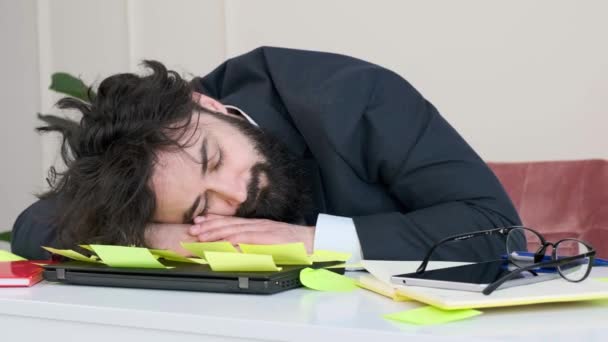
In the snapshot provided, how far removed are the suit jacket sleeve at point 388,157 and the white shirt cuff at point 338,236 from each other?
0.02m

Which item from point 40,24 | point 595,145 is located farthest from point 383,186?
point 40,24

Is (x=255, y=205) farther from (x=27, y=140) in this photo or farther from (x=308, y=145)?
(x=27, y=140)

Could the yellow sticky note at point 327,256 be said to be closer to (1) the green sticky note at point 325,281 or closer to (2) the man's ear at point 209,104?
(1) the green sticky note at point 325,281

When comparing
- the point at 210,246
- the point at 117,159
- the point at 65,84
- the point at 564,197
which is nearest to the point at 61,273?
the point at 210,246

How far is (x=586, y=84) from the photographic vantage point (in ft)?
7.80

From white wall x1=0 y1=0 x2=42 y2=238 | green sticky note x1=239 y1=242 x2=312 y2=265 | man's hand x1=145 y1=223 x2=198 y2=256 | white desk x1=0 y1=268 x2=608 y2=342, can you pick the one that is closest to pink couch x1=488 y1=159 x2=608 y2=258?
man's hand x1=145 y1=223 x2=198 y2=256

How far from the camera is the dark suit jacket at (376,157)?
112 cm

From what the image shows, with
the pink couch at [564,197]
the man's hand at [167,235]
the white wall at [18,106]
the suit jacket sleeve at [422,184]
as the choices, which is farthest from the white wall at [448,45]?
the man's hand at [167,235]

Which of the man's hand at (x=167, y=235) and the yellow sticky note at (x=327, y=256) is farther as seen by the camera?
the man's hand at (x=167, y=235)

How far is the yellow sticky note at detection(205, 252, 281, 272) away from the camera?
76 cm

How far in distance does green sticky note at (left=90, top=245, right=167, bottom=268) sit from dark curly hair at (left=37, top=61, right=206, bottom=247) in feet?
0.95

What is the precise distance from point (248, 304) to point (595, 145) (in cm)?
196

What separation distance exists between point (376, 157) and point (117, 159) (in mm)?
432

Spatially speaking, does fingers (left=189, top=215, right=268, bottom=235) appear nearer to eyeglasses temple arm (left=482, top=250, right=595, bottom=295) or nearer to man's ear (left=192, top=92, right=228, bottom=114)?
man's ear (left=192, top=92, right=228, bottom=114)
